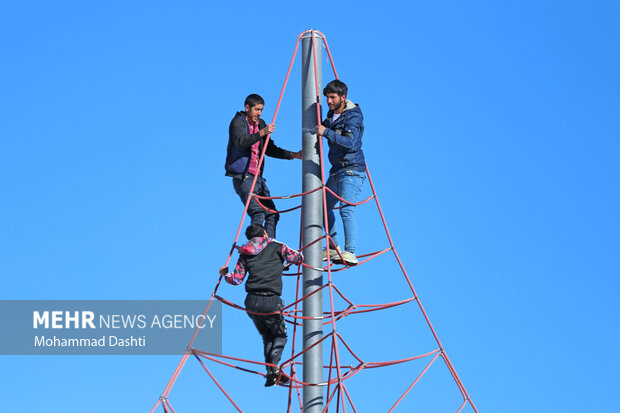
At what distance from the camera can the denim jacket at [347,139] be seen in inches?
893

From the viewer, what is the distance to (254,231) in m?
22.0

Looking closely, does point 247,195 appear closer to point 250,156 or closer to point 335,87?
point 250,156

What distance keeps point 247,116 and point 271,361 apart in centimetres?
384

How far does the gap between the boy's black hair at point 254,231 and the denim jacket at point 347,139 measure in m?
1.69

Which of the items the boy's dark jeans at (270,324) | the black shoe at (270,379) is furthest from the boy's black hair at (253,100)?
the black shoe at (270,379)

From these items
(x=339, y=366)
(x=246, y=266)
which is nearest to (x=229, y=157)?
(x=246, y=266)

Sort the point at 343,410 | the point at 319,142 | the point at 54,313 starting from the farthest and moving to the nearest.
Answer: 1. the point at 54,313
2. the point at 319,142
3. the point at 343,410

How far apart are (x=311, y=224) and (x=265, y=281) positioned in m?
1.38

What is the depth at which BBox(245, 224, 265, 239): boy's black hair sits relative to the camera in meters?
22.0

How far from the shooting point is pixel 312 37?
23.4 m

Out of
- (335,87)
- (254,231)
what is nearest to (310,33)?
(335,87)

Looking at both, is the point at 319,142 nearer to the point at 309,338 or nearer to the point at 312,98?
the point at 312,98

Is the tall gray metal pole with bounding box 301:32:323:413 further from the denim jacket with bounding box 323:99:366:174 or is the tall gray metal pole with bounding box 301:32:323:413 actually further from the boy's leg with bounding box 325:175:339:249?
the denim jacket with bounding box 323:99:366:174

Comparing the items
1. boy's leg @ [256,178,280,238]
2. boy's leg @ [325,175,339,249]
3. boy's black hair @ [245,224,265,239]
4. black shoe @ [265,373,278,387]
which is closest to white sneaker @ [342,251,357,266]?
boy's leg @ [325,175,339,249]
